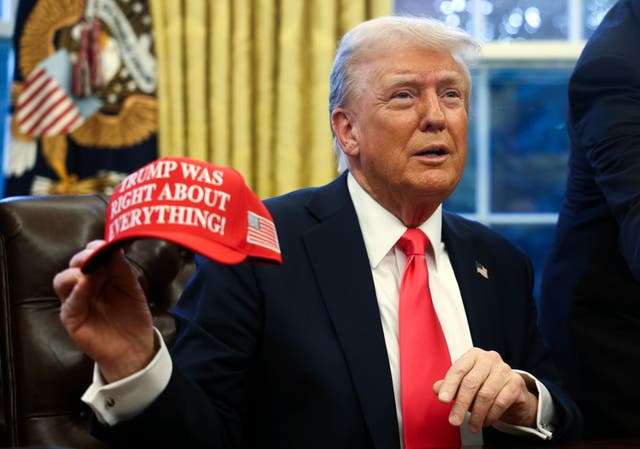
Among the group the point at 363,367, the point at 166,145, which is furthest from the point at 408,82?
the point at 166,145

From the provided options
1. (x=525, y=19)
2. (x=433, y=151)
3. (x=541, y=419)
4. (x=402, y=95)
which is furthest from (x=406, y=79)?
(x=525, y=19)

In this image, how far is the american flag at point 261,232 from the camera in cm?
96

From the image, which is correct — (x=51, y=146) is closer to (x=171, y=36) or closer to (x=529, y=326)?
(x=171, y=36)

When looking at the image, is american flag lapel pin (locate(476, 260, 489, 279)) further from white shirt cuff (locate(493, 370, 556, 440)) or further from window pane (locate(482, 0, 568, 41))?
window pane (locate(482, 0, 568, 41))

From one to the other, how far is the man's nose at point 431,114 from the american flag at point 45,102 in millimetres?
1801

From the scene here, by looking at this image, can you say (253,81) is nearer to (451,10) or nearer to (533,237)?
(451,10)

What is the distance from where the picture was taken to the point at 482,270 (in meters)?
1.67

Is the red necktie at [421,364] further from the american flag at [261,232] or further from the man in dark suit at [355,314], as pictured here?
the american flag at [261,232]

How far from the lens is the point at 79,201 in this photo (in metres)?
1.70

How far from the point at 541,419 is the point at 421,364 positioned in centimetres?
22

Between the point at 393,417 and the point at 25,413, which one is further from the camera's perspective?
the point at 25,413

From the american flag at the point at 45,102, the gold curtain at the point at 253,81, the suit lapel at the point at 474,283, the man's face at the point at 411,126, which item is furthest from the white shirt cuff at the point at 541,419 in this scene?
the american flag at the point at 45,102

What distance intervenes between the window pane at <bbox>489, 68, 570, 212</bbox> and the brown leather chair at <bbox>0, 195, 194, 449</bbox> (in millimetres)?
2437

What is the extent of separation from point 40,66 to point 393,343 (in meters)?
2.04
